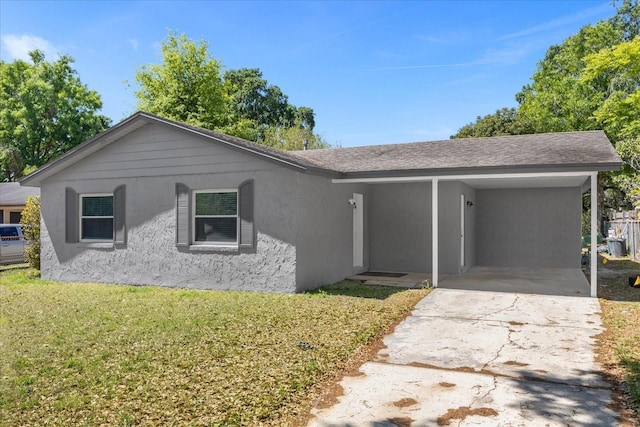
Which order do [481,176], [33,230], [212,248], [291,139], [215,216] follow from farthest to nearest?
[291,139] → [33,230] → [215,216] → [212,248] → [481,176]

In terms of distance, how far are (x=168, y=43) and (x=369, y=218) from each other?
30673 millimetres

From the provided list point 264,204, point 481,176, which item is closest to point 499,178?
point 481,176

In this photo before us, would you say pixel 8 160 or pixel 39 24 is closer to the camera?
pixel 39 24

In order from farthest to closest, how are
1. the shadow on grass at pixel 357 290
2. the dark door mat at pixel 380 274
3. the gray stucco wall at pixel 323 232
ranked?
1. the dark door mat at pixel 380 274
2. the gray stucco wall at pixel 323 232
3. the shadow on grass at pixel 357 290

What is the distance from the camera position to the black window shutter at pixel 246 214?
33.0 ft

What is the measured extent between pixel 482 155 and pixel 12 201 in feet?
80.4

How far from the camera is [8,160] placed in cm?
3506

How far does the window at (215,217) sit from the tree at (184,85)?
24.2 metres

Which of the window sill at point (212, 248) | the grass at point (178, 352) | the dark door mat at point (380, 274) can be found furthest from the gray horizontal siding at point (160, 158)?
the dark door mat at point (380, 274)

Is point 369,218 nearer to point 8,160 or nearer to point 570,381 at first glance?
point 570,381

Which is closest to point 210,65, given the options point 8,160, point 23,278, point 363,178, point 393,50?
point 8,160

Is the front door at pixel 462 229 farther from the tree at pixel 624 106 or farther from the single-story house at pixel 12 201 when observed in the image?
the single-story house at pixel 12 201

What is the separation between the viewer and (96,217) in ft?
40.1

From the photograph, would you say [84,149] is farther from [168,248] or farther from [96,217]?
[168,248]
